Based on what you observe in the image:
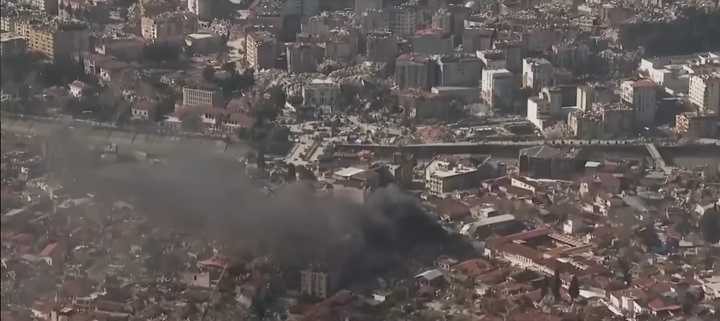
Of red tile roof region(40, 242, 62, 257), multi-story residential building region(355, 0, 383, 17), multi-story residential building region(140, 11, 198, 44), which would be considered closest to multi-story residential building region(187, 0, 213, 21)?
multi-story residential building region(140, 11, 198, 44)

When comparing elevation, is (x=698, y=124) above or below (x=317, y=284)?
above

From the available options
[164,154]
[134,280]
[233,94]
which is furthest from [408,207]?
[233,94]

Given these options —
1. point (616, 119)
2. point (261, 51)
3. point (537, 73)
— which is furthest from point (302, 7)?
point (616, 119)

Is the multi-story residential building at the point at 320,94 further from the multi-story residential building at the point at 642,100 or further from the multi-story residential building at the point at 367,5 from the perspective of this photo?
the multi-story residential building at the point at 367,5

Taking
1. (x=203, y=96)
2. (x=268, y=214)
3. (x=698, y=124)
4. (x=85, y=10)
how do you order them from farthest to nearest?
(x=85, y=10)
(x=698, y=124)
(x=203, y=96)
(x=268, y=214)

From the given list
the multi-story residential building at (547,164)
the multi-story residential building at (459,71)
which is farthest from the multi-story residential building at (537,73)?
the multi-story residential building at (547,164)

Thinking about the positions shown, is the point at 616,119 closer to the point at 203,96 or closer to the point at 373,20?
the point at 203,96
